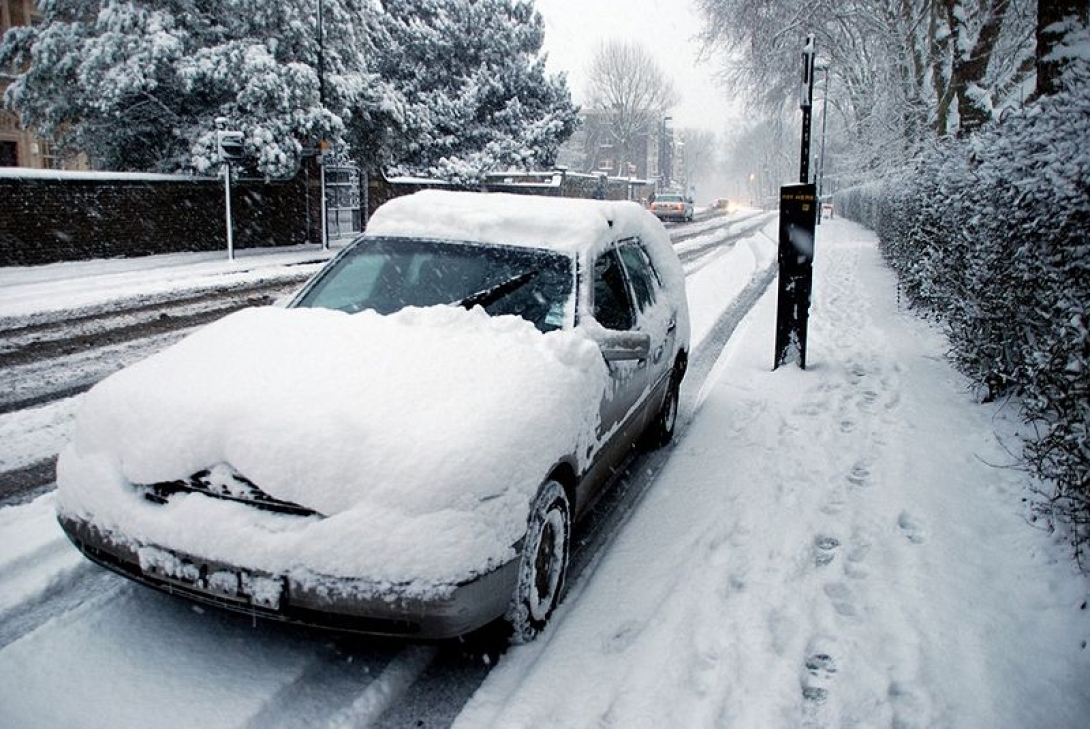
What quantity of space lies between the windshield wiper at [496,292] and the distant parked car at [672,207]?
41.5 meters

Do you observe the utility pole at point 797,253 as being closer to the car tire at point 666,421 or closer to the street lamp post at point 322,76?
the car tire at point 666,421

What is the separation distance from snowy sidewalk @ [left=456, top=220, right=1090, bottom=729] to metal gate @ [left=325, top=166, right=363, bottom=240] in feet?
69.7

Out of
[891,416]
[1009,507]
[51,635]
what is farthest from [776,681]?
[891,416]

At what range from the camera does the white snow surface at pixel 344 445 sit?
8.65 feet

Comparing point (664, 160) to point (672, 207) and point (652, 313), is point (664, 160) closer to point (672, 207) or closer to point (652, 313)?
point (672, 207)

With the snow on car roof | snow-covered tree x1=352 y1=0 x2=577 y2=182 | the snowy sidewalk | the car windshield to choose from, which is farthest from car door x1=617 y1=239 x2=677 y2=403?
snow-covered tree x1=352 y1=0 x2=577 y2=182

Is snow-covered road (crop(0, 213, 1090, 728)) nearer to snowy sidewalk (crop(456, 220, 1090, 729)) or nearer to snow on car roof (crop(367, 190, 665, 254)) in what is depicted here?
snowy sidewalk (crop(456, 220, 1090, 729))

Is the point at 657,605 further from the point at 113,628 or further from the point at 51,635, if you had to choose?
the point at 51,635

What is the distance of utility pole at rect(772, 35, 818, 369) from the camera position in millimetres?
7877

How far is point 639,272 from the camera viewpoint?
520cm

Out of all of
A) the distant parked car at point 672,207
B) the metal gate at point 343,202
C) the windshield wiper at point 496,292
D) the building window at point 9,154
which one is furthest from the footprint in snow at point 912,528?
the distant parked car at point 672,207

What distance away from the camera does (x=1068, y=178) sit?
14.1 feet

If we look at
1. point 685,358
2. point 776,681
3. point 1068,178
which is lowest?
point 776,681

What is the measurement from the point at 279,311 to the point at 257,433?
138 centimetres
